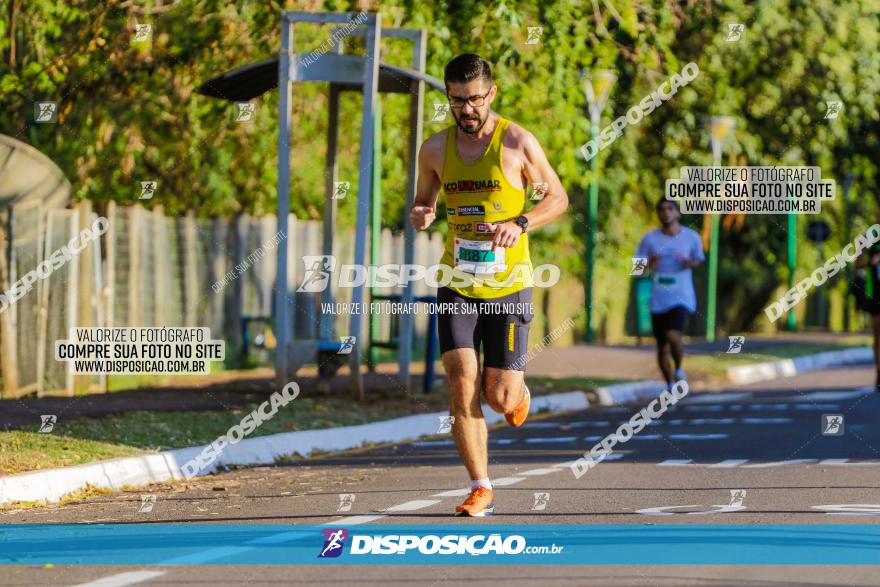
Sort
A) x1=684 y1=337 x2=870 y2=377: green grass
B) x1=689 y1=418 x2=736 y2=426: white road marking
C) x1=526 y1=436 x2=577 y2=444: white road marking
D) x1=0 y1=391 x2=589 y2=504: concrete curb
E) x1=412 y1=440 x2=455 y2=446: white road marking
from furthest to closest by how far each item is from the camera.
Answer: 1. x1=684 y1=337 x2=870 y2=377: green grass
2. x1=689 y1=418 x2=736 y2=426: white road marking
3. x1=412 y1=440 x2=455 y2=446: white road marking
4. x1=526 y1=436 x2=577 y2=444: white road marking
5. x1=0 y1=391 x2=589 y2=504: concrete curb

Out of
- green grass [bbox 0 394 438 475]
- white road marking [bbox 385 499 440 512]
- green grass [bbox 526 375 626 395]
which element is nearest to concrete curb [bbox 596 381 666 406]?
green grass [bbox 526 375 626 395]

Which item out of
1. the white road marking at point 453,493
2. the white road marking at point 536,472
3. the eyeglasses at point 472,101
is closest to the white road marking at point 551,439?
the white road marking at point 536,472

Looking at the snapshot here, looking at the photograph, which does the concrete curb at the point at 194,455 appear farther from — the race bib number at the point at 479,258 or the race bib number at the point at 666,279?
the race bib number at the point at 479,258

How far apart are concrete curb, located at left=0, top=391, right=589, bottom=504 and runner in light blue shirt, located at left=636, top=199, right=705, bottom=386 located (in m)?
2.05

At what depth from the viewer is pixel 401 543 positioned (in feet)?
27.2

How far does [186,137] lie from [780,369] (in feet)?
33.2

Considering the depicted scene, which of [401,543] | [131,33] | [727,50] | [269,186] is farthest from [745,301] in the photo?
[401,543]

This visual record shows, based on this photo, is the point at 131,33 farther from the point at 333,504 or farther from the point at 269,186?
the point at 333,504

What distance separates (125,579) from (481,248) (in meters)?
2.83

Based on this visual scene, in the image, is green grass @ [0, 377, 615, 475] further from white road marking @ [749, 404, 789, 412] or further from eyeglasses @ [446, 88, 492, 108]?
eyeglasses @ [446, 88, 492, 108]

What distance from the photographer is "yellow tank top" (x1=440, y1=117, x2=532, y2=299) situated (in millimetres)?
9273

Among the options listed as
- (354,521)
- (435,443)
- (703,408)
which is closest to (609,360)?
(703,408)

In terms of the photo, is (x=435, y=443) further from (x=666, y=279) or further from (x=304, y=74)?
(x=666, y=279)

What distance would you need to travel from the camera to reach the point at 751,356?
29.2 metres
